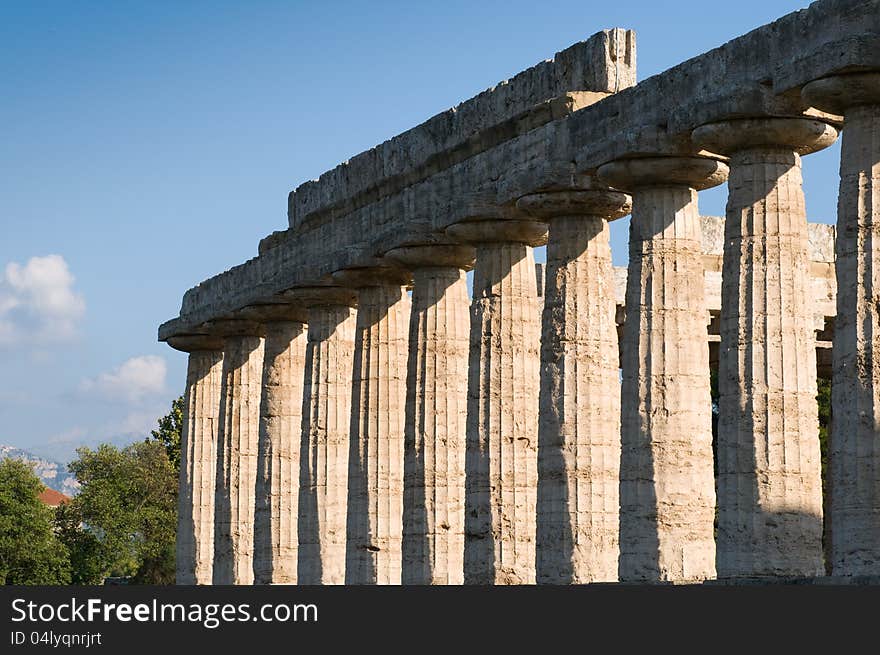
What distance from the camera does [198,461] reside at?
220 feet

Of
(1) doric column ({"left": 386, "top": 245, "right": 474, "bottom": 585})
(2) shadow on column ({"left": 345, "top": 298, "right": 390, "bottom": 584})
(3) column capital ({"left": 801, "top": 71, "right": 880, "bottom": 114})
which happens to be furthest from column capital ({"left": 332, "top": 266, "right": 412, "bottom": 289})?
(3) column capital ({"left": 801, "top": 71, "right": 880, "bottom": 114})

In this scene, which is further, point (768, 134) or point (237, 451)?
point (237, 451)

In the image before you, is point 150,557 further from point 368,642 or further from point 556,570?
point 368,642

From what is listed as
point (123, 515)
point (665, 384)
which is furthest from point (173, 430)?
point (665, 384)

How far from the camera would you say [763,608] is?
3000cm

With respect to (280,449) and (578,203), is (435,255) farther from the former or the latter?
(280,449)

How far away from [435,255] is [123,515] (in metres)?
73.9

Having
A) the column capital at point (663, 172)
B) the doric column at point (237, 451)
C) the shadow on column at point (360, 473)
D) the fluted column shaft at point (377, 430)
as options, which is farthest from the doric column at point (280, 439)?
the column capital at point (663, 172)

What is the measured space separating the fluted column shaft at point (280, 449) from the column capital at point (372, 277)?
6943 millimetres

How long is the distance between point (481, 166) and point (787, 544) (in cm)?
1437

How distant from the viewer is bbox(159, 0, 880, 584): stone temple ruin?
3625 cm

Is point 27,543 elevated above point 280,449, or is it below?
below

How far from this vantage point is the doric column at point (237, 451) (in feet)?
205

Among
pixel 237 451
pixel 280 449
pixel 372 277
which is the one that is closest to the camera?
pixel 372 277
